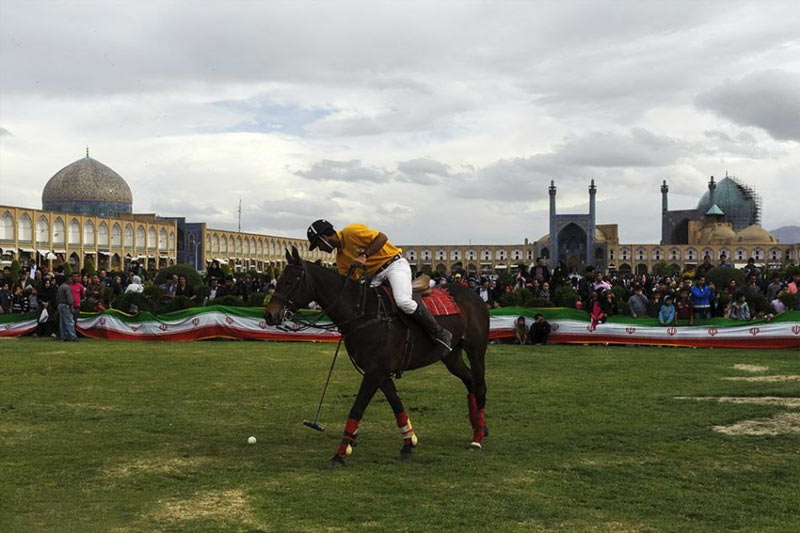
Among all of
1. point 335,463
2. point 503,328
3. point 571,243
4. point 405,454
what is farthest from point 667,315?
point 571,243

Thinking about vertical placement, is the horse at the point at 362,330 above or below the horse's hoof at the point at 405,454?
above

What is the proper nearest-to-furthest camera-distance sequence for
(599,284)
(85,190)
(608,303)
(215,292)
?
(608,303), (599,284), (215,292), (85,190)

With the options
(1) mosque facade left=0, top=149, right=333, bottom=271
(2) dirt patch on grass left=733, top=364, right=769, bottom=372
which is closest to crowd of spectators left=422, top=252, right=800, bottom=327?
(2) dirt patch on grass left=733, top=364, right=769, bottom=372

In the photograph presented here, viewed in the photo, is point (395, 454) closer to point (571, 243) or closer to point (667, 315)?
point (667, 315)

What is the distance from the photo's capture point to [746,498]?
19.0ft

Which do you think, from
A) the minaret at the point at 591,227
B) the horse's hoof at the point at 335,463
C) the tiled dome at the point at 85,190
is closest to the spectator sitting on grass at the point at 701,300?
the horse's hoof at the point at 335,463

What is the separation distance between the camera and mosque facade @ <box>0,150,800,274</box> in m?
81.4

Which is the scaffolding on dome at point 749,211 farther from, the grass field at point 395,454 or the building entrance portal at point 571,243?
the grass field at point 395,454

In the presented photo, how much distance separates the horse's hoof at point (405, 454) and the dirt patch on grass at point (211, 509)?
5.17ft

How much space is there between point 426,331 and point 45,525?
366cm

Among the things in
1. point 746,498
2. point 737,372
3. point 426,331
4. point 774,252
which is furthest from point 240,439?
point 774,252

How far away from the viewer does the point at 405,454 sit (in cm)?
706

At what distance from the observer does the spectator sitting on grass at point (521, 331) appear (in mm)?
18969

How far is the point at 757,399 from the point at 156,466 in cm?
742
